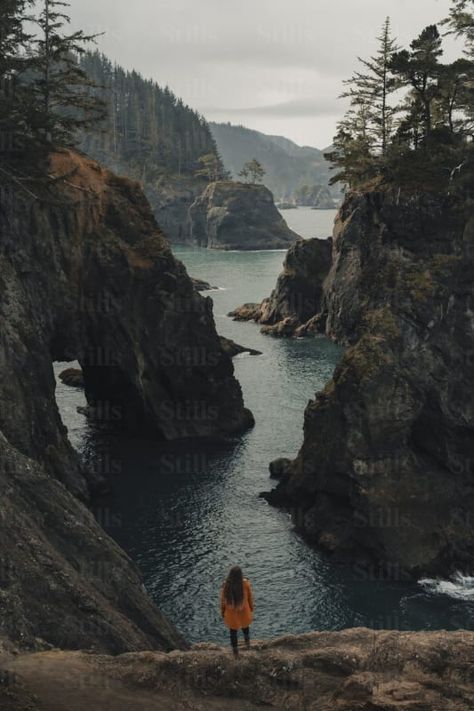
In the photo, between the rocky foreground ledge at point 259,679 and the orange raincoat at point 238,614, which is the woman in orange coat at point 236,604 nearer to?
the orange raincoat at point 238,614

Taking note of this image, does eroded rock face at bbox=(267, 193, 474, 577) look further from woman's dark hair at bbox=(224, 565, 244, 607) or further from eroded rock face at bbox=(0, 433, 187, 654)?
woman's dark hair at bbox=(224, 565, 244, 607)

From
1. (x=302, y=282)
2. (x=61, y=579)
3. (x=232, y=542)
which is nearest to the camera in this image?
(x=61, y=579)

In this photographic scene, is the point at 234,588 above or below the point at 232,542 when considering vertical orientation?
above

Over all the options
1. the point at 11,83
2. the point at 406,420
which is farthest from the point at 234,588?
the point at 11,83

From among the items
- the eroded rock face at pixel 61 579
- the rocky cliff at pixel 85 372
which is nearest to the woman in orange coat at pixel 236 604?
the eroded rock face at pixel 61 579

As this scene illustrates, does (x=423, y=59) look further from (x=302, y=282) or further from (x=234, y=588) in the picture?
(x=302, y=282)

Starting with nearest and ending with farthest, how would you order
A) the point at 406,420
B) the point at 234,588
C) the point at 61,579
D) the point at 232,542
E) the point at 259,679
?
the point at 259,679
the point at 234,588
the point at 61,579
the point at 232,542
the point at 406,420

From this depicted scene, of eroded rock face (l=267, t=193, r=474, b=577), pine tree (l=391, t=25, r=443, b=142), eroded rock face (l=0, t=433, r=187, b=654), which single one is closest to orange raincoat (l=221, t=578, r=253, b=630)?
eroded rock face (l=0, t=433, r=187, b=654)
